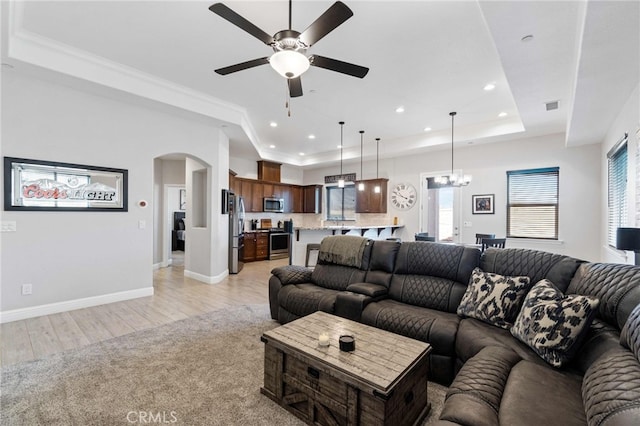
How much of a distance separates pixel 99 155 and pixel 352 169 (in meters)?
6.23

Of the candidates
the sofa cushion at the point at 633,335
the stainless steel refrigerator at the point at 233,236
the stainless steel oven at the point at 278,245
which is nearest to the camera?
the sofa cushion at the point at 633,335

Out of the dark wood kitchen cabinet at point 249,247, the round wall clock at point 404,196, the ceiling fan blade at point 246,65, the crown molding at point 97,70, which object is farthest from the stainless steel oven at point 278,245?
the ceiling fan blade at point 246,65

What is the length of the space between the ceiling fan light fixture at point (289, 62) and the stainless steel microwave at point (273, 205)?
6505mm

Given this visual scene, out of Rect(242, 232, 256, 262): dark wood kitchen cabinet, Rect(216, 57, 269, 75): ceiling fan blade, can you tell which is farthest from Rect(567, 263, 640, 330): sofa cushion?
Rect(242, 232, 256, 262): dark wood kitchen cabinet

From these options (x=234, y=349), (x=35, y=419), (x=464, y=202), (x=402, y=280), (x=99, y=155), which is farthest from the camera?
(x=464, y=202)

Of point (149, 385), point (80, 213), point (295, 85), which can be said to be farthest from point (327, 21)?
point (80, 213)

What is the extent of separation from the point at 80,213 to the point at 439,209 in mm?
7846

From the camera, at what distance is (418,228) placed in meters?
7.38

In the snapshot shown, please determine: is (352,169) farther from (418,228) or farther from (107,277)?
(107,277)

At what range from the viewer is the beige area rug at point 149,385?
6.23 ft

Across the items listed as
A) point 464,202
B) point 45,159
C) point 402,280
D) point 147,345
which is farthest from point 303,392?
point 464,202

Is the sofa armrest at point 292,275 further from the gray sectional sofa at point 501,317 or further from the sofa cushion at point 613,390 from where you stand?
the sofa cushion at point 613,390

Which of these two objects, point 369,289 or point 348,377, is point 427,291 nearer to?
point 369,289

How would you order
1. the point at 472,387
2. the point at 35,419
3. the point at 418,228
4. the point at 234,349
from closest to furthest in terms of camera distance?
the point at 472,387 → the point at 35,419 → the point at 234,349 → the point at 418,228
